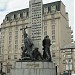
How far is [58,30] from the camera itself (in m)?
97.8

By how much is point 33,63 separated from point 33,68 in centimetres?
60

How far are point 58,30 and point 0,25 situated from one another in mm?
33669

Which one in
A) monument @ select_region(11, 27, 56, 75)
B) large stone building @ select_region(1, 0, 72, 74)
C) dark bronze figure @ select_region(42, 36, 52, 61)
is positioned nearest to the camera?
monument @ select_region(11, 27, 56, 75)

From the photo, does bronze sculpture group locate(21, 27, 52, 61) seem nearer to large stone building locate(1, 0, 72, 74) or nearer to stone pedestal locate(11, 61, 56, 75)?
stone pedestal locate(11, 61, 56, 75)

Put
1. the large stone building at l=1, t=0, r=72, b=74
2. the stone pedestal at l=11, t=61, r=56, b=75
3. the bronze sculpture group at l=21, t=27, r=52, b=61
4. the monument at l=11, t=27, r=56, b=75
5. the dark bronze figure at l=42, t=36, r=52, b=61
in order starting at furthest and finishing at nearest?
the large stone building at l=1, t=0, r=72, b=74 → the dark bronze figure at l=42, t=36, r=52, b=61 → the bronze sculpture group at l=21, t=27, r=52, b=61 → the monument at l=11, t=27, r=56, b=75 → the stone pedestal at l=11, t=61, r=56, b=75

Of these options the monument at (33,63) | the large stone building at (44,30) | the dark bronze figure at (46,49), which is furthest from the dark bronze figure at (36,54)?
the large stone building at (44,30)

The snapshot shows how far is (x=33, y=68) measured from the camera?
2916 centimetres

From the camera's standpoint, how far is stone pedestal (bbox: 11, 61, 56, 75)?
29031mm

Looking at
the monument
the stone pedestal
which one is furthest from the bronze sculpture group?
the stone pedestal

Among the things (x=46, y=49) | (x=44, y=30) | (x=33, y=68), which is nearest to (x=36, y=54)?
(x=46, y=49)

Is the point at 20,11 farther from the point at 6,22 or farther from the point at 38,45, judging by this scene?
the point at 38,45

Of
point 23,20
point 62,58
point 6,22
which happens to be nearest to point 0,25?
point 6,22

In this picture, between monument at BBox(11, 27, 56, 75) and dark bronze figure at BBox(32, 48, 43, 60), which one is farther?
dark bronze figure at BBox(32, 48, 43, 60)

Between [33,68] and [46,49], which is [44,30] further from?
[33,68]
